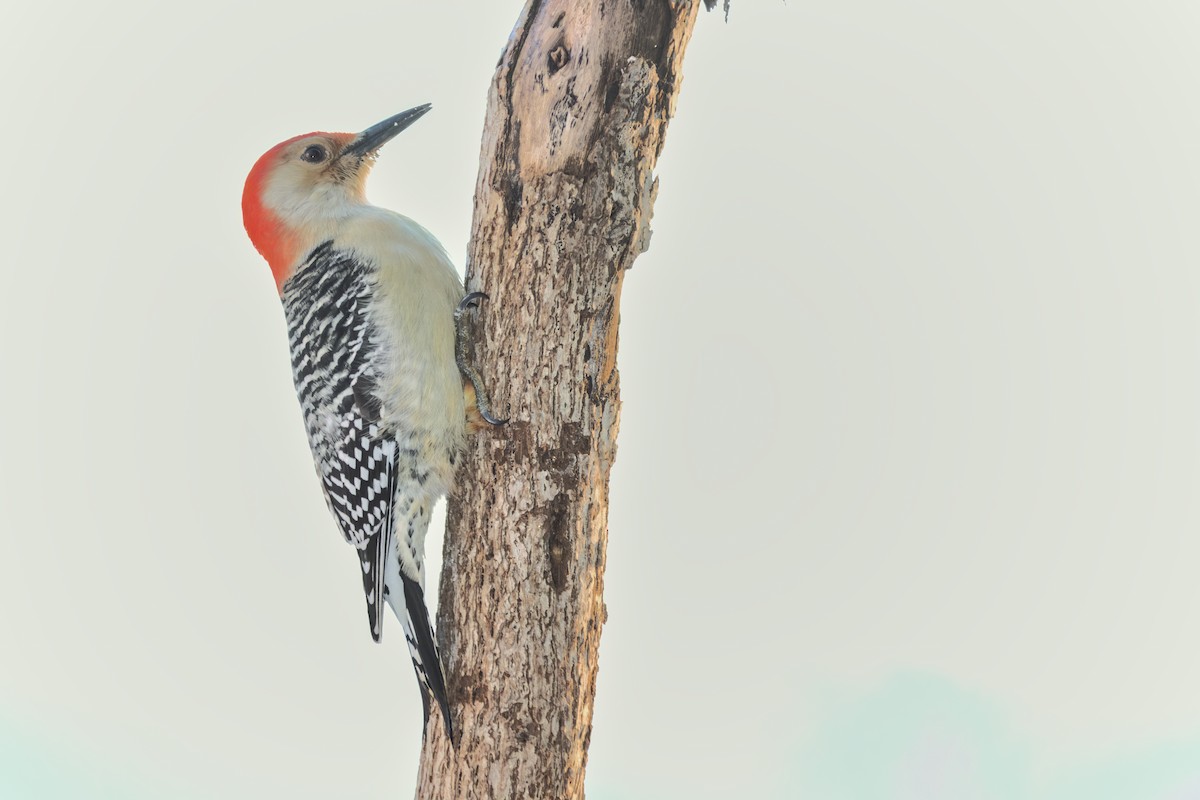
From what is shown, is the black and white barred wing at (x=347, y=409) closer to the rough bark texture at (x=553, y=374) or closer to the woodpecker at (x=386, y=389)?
the woodpecker at (x=386, y=389)

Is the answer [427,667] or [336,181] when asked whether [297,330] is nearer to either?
[336,181]

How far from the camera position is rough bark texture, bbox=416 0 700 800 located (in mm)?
2520

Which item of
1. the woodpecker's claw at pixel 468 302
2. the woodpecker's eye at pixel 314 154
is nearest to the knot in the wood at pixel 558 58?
the woodpecker's claw at pixel 468 302

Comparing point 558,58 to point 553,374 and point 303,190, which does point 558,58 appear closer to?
point 553,374

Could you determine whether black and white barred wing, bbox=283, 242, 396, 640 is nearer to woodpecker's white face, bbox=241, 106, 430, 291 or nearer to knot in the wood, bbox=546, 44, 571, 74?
woodpecker's white face, bbox=241, 106, 430, 291

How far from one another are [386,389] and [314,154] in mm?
932

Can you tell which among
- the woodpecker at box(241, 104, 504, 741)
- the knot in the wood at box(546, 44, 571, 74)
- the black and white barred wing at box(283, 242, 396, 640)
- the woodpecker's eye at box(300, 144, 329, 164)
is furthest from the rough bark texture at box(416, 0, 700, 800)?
the woodpecker's eye at box(300, 144, 329, 164)

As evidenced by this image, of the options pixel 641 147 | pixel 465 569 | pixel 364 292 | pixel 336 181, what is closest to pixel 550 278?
pixel 641 147

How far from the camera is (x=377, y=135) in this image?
3.16 metres

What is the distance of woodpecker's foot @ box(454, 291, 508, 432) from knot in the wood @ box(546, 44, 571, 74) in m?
0.65

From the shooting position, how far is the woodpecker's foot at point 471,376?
2645 mm

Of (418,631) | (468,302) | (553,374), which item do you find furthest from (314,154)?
(418,631)

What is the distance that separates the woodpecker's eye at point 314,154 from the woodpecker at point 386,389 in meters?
0.21

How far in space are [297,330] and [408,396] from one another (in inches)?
22.4
